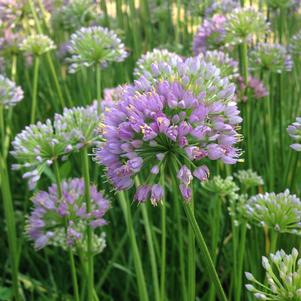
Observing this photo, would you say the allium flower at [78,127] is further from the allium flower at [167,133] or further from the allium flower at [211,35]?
the allium flower at [211,35]

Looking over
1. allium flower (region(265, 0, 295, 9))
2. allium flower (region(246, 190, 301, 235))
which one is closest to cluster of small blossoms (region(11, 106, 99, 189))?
allium flower (region(246, 190, 301, 235))

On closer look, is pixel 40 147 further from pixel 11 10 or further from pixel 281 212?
pixel 11 10

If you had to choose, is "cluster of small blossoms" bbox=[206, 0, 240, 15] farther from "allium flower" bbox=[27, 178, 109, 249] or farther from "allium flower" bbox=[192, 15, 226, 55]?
"allium flower" bbox=[27, 178, 109, 249]

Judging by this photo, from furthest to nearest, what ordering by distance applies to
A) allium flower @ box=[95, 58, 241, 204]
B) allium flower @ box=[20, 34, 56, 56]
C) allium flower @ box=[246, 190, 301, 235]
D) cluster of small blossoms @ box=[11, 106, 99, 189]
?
1. allium flower @ box=[20, 34, 56, 56]
2. cluster of small blossoms @ box=[11, 106, 99, 189]
3. allium flower @ box=[246, 190, 301, 235]
4. allium flower @ box=[95, 58, 241, 204]

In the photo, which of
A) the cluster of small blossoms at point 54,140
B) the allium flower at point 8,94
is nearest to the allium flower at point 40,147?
the cluster of small blossoms at point 54,140

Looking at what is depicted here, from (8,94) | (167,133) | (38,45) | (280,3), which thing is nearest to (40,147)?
(8,94)
